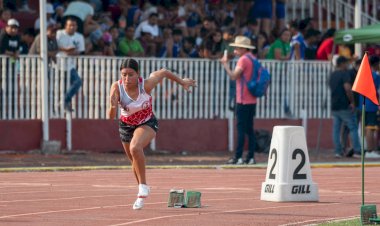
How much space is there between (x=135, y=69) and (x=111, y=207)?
64.9 inches

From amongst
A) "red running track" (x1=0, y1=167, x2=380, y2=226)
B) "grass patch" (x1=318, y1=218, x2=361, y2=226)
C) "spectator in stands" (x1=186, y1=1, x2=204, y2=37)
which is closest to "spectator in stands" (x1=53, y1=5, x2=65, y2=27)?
"spectator in stands" (x1=186, y1=1, x2=204, y2=37)

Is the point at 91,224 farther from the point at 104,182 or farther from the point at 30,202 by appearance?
the point at 104,182

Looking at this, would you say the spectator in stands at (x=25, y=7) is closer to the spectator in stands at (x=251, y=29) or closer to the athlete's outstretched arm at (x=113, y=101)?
the spectator in stands at (x=251, y=29)

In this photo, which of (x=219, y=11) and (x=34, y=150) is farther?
(x=219, y=11)

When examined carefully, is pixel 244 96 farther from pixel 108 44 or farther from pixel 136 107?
pixel 136 107

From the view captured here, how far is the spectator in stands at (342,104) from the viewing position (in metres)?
27.0

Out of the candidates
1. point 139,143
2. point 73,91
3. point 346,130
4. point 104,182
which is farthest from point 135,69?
point 346,130

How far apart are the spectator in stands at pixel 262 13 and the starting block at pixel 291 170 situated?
1538 cm

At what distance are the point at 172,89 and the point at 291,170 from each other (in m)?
11.6

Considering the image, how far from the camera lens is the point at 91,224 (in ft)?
43.3

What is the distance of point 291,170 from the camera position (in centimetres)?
1612

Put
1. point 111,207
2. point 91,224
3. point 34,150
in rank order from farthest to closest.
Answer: point 34,150, point 111,207, point 91,224

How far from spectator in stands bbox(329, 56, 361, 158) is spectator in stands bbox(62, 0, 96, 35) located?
5.19 meters

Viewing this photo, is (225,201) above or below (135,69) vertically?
below
